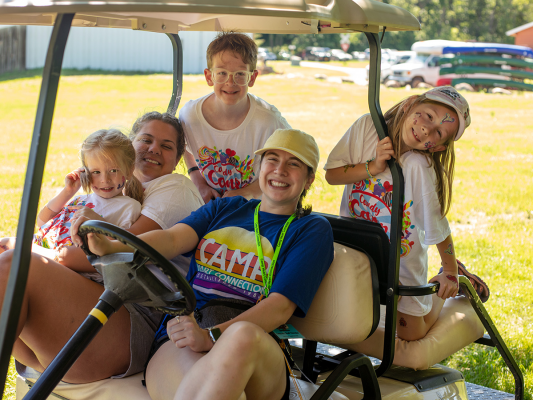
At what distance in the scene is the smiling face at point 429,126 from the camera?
2486 millimetres

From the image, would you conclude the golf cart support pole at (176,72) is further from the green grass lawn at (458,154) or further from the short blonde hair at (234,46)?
the short blonde hair at (234,46)

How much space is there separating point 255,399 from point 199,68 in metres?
15.8

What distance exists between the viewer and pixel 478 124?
1268 cm

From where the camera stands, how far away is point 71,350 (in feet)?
5.27

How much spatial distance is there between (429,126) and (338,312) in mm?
904

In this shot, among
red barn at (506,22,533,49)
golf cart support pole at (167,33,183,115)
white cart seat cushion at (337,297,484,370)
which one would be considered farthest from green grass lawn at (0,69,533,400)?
red barn at (506,22,533,49)

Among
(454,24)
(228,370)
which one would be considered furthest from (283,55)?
(228,370)

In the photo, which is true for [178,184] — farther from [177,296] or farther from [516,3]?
[516,3]

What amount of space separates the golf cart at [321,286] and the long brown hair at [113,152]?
17.8 inches

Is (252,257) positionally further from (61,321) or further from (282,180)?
(61,321)

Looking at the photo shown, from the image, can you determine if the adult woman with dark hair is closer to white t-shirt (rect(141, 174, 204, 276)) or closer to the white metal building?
white t-shirt (rect(141, 174, 204, 276))

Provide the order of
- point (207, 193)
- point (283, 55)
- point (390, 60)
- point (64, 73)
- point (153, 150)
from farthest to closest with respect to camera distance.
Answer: point (283, 55) → point (390, 60) → point (64, 73) → point (207, 193) → point (153, 150)

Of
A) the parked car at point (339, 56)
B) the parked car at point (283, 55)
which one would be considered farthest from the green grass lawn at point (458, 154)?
the parked car at point (339, 56)

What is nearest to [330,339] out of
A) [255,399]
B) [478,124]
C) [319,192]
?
[255,399]
